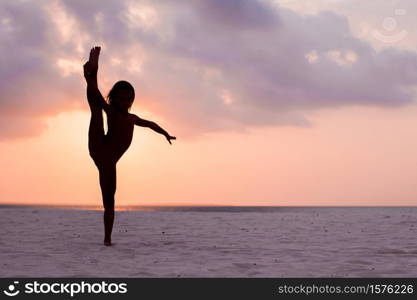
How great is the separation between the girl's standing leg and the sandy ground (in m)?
0.35

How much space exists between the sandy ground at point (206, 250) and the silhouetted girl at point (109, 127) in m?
1.23

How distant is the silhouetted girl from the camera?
9.15 meters

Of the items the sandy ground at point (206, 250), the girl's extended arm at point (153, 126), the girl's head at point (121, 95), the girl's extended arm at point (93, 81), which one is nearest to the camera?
the sandy ground at point (206, 250)

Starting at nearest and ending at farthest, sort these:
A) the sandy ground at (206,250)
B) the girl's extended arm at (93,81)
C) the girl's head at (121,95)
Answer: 1. the sandy ground at (206,250)
2. the girl's extended arm at (93,81)
3. the girl's head at (121,95)

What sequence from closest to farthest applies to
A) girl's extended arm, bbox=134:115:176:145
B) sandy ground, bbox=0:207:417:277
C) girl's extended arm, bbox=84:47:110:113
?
sandy ground, bbox=0:207:417:277 < girl's extended arm, bbox=84:47:110:113 < girl's extended arm, bbox=134:115:176:145

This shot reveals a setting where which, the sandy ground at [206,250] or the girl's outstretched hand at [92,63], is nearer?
the sandy ground at [206,250]

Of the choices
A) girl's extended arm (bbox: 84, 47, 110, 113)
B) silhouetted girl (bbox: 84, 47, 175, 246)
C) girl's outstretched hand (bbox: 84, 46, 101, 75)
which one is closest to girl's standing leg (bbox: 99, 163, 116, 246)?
silhouetted girl (bbox: 84, 47, 175, 246)

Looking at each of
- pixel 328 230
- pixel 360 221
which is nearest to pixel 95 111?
pixel 328 230

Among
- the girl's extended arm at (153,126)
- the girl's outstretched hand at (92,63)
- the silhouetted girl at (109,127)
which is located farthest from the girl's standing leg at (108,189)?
the girl's outstretched hand at (92,63)

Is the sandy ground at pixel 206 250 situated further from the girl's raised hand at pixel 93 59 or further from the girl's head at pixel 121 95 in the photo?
the girl's raised hand at pixel 93 59

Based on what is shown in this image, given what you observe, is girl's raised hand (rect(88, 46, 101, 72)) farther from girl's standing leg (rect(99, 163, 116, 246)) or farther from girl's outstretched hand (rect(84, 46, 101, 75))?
girl's standing leg (rect(99, 163, 116, 246))

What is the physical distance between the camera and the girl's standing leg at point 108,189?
9312 mm

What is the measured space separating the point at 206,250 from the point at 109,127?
9.47 feet

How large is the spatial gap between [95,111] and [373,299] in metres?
5.89
